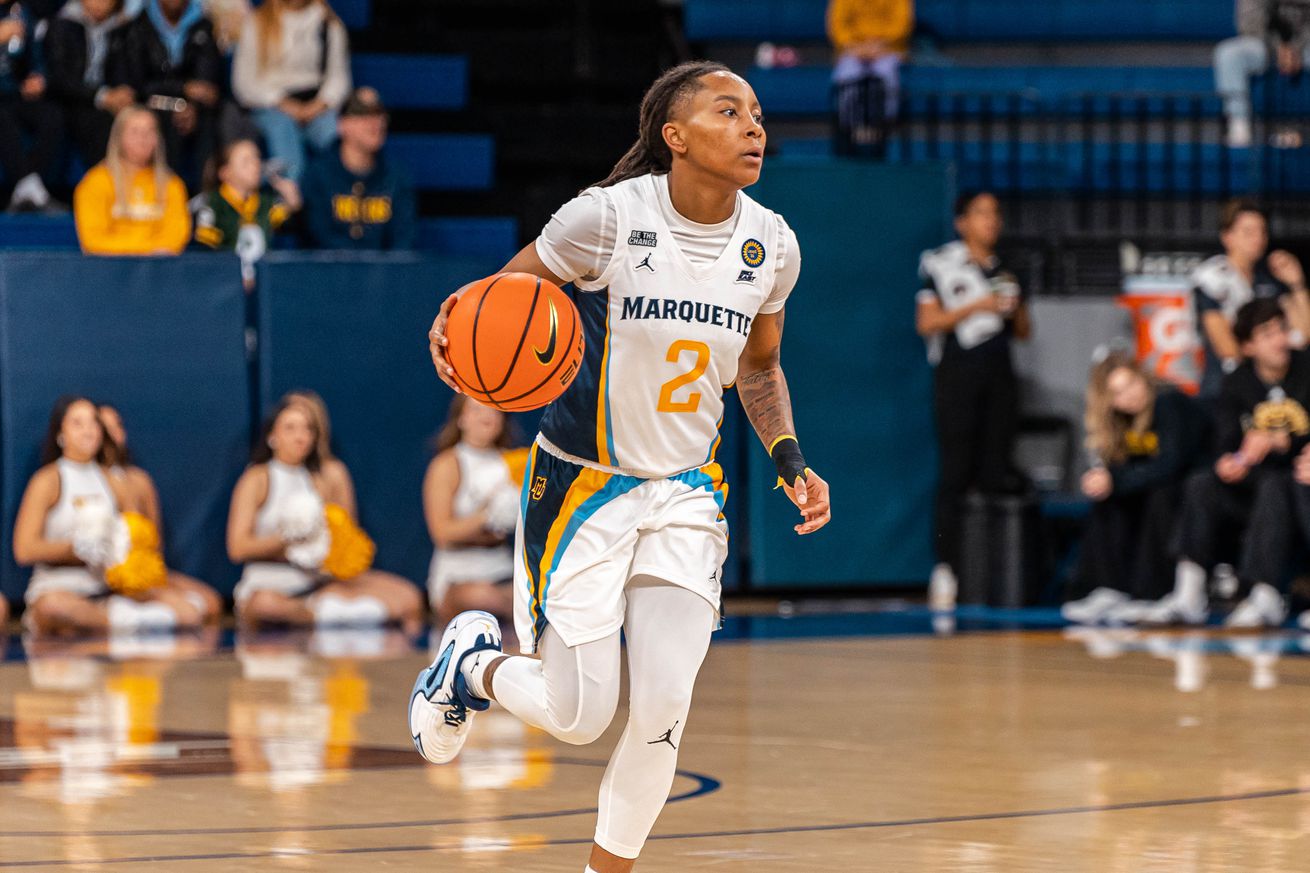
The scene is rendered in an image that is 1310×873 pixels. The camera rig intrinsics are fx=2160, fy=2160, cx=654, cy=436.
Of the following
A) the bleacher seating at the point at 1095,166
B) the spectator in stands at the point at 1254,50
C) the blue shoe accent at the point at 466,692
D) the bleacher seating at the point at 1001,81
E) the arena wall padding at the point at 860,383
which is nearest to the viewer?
the blue shoe accent at the point at 466,692

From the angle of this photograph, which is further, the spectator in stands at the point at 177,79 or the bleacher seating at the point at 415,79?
the bleacher seating at the point at 415,79

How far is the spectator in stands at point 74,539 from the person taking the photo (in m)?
11.3

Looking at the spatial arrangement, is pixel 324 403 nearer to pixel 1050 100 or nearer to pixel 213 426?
pixel 213 426

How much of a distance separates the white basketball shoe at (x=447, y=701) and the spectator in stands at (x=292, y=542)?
6.53 meters

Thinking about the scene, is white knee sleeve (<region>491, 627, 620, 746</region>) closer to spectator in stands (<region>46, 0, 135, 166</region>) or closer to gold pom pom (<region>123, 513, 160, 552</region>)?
gold pom pom (<region>123, 513, 160, 552</region>)

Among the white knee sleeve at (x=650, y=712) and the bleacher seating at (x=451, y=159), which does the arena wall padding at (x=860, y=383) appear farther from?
the white knee sleeve at (x=650, y=712)

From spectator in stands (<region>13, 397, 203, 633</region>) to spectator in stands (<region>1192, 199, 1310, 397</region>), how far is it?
5909 mm

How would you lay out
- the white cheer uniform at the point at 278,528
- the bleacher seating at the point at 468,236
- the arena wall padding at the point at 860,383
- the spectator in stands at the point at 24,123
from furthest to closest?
the bleacher seating at the point at 468,236, the spectator in stands at the point at 24,123, the arena wall padding at the point at 860,383, the white cheer uniform at the point at 278,528

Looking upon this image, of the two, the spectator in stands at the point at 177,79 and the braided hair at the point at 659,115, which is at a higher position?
the spectator in stands at the point at 177,79

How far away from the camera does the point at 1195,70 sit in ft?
55.0

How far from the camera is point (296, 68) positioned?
1403 cm

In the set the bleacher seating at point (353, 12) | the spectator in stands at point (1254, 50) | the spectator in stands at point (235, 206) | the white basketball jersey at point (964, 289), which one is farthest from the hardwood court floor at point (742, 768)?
the bleacher seating at point (353, 12)

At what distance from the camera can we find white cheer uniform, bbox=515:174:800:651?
482 cm

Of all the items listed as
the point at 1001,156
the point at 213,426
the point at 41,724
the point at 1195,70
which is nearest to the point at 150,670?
the point at 41,724
